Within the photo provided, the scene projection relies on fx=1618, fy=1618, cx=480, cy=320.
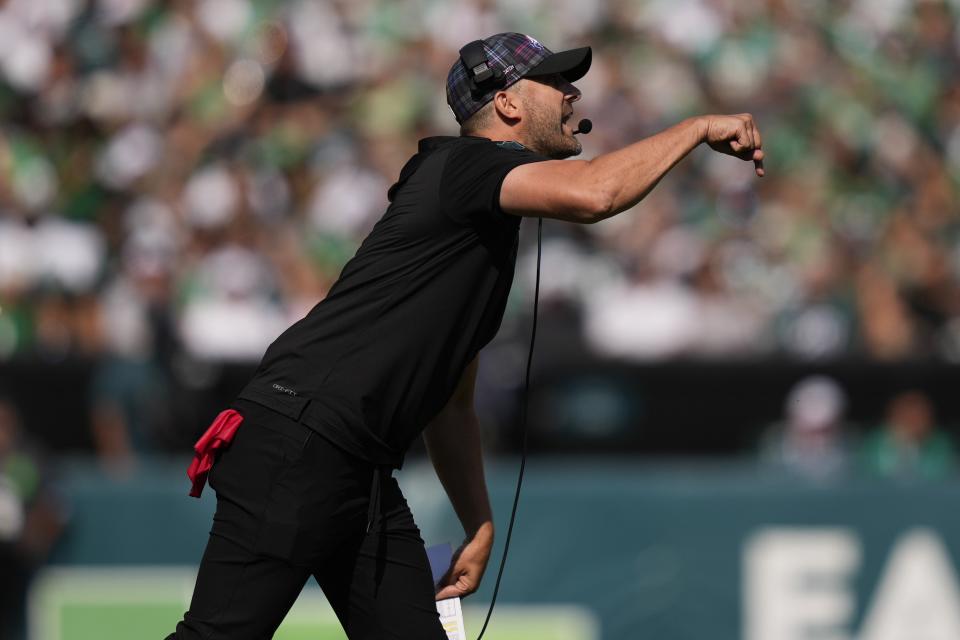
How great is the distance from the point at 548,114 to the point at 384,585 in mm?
1209

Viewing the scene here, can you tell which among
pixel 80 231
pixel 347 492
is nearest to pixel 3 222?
pixel 80 231

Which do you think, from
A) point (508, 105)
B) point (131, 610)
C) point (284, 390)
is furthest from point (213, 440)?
point (131, 610)

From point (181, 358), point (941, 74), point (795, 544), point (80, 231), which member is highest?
point (941, 74)

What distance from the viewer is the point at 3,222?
10969 mm

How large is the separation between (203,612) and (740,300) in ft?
21.9

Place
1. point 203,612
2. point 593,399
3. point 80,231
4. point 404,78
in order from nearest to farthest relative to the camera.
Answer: point 203,612, point 593,399, point 80,231, point 404,78

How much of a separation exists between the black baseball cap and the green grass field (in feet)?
14.3

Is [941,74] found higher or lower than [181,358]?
higher

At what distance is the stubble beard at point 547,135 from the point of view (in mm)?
3898

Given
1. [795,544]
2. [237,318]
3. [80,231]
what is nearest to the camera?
[795,544]

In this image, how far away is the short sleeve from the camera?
3586 millimetres

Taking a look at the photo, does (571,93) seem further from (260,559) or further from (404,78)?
(404,78)

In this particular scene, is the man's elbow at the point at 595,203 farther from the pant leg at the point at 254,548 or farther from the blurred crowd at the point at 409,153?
the blurred crowd at the point at 409,153

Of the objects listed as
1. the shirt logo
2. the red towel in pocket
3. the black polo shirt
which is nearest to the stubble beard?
the black polo shirt
